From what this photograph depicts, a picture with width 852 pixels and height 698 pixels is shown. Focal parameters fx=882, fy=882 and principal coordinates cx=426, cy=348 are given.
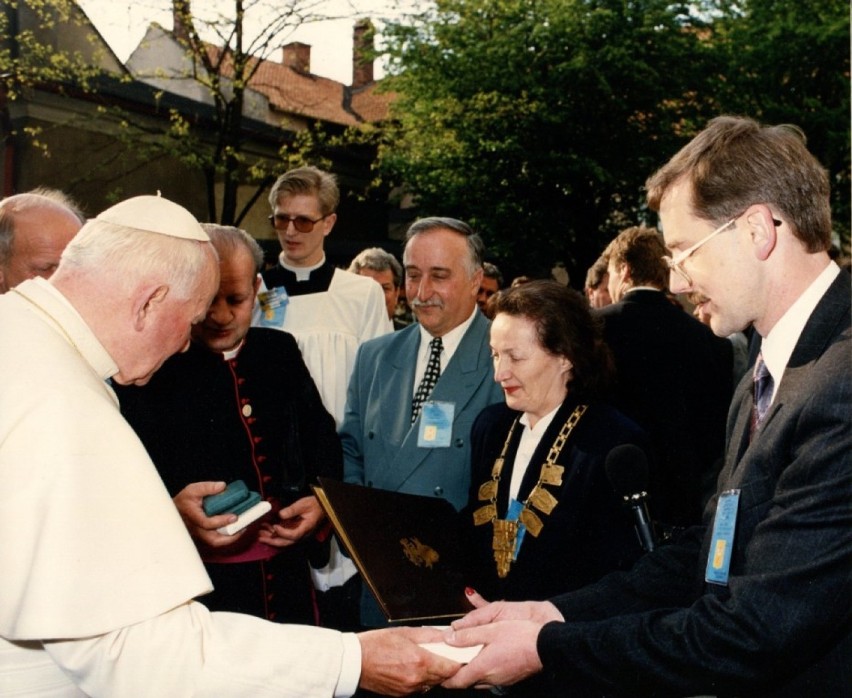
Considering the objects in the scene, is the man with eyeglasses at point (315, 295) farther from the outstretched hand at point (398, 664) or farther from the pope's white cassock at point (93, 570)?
the pope's white cassock at point (93, 570)

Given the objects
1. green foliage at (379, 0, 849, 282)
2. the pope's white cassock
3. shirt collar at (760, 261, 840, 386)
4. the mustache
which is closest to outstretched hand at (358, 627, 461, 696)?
the pope's white cassock

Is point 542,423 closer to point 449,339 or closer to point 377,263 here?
point 449,339

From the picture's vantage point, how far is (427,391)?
4418 millimetres

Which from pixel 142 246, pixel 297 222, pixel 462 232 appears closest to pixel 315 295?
pixel 297 222

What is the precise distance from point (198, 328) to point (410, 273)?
1.26 metres

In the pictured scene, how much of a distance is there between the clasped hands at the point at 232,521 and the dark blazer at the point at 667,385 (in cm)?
224

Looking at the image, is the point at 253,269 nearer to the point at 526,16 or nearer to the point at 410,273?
the point at 410,273

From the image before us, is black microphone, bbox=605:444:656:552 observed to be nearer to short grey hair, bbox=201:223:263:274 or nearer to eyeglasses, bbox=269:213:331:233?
short grey hair, bbox=201:223:263:274

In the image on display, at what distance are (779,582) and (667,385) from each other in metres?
3.22

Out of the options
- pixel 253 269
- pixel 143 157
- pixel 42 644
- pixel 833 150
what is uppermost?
pixel 833 150

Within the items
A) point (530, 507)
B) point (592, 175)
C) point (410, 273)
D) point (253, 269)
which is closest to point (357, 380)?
point (410, 273)

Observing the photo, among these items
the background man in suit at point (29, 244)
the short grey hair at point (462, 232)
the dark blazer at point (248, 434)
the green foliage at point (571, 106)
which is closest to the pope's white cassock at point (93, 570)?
the dark blazer at point (248, 434)

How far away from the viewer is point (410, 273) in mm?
4773

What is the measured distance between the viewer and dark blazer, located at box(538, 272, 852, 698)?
2006mm
